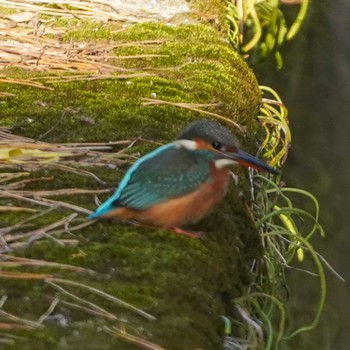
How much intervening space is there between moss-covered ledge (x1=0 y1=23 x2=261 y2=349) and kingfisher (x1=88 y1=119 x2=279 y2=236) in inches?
1.8

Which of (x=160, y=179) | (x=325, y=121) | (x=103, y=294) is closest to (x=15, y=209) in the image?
(x=160, y=179)

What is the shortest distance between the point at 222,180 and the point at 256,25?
9.56 ft

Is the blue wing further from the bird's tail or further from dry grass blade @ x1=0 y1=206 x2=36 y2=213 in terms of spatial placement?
dry grass blade @ x1=0 y1=206 x2=36 y2=213

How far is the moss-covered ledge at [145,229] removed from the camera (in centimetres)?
189

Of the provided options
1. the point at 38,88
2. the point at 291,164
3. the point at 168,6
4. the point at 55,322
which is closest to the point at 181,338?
the point at 55,322

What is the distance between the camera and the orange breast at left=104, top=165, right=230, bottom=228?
2.34 meters

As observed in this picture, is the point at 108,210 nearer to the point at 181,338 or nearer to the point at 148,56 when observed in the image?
the point at 181,338

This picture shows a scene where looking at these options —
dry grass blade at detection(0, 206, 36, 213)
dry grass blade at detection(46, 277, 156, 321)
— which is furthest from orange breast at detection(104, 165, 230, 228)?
dry grass blade at detection(46, 277, 156, 321)

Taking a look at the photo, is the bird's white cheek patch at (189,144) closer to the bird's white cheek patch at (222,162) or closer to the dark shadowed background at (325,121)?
the bird's white cheek patch at (222,162)

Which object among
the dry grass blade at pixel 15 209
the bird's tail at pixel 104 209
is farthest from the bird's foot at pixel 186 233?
the dry grass blade at pixel 15 209

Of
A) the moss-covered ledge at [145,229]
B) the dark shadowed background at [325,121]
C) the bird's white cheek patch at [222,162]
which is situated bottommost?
the dark shadowed background at [325,121]

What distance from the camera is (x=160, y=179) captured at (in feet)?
7.75

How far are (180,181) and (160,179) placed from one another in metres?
0.05

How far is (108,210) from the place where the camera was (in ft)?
7.57
